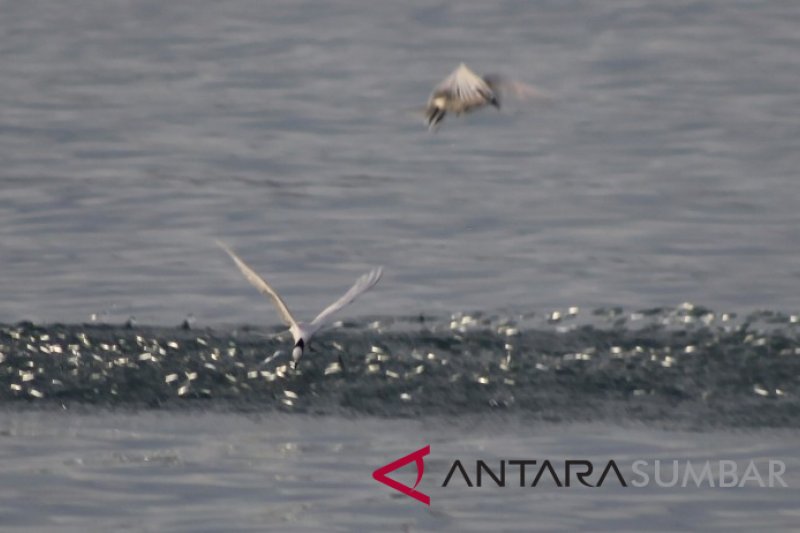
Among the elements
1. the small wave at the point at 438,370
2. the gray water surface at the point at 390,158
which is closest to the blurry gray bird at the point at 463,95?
the gray water surface at the point at 390,158

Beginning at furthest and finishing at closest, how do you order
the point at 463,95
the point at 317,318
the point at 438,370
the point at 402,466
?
the point at 438,370 → the point at 317,318 → the point at 463,95 → the point at 402,466

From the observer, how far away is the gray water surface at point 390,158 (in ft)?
86.1

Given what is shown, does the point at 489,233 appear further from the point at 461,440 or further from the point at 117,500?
the point at 117,500

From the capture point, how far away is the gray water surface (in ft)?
86.1

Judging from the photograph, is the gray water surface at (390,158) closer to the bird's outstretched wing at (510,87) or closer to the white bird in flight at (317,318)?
the bird's outstretched wing at (510,87)

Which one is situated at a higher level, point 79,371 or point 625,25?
point 625,25

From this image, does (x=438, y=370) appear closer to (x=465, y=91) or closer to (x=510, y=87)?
(x=465, y=91)

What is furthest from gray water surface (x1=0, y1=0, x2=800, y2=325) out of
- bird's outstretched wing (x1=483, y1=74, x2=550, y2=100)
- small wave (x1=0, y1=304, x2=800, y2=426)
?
small wave (x1=0, y1=304, x2=800, y2=426)

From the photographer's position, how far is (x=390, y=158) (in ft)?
120

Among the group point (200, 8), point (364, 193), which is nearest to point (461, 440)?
point (364, 193)

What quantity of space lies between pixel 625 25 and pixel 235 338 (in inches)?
1236

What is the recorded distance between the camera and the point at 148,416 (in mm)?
19141

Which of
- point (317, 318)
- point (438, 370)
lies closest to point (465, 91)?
point (317, 318)

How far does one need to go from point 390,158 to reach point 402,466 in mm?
19177
